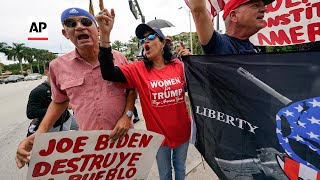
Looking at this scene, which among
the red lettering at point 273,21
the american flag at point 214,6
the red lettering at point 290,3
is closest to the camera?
the red lettering at point 290,3

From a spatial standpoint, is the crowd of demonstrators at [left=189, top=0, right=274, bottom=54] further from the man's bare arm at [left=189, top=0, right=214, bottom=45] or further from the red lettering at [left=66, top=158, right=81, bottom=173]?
the red lettering at [left=66, top=158, right=81, bottom=173]

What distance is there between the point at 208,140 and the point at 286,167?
2.03 feet

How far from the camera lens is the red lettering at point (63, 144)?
1780mm

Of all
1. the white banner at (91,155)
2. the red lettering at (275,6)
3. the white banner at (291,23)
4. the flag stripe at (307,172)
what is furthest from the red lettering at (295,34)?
the white banner at (91,155)

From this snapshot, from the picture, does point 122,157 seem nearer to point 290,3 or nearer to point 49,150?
point 49,150

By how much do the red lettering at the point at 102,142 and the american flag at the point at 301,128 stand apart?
3.79 feet

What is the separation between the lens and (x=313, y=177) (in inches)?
56.0

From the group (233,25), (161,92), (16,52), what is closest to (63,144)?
(161,92)

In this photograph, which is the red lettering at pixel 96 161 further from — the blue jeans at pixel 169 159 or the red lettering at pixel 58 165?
the blue jeans at pixel 169 159

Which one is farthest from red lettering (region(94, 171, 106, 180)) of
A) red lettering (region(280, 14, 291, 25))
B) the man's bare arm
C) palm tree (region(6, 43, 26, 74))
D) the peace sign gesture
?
palm tree (region(6, 43, 26, 74))

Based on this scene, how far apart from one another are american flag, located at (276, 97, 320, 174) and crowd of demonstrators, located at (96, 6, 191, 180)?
98 cm

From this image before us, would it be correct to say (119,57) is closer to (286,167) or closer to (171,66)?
(171,66)

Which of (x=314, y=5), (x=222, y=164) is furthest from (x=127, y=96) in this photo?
(x=314, y=5)

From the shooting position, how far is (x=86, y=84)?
2018 millimetres
